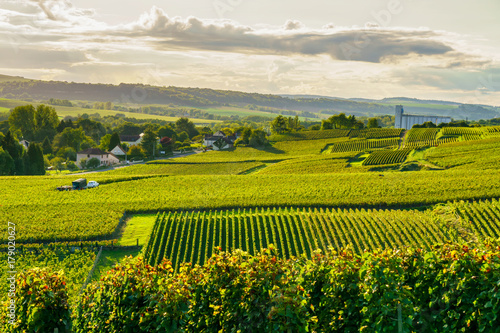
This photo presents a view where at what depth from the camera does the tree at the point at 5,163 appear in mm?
64750

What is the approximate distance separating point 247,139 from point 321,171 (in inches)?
1528

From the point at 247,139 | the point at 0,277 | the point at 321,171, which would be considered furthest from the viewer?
the point at 247,139

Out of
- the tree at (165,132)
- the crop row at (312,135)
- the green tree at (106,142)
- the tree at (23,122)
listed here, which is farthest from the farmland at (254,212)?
the tree at (165,132)

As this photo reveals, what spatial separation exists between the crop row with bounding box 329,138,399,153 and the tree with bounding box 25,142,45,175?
56264 millimetres

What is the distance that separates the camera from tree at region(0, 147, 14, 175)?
212 ft

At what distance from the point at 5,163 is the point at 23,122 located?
182 feet

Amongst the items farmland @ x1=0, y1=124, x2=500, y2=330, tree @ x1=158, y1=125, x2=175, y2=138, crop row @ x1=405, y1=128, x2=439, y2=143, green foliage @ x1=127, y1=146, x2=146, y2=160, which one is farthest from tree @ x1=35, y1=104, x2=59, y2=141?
crop row @ x1=405, y1=128, x2=439, y2=143

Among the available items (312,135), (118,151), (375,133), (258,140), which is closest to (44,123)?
(118,151)

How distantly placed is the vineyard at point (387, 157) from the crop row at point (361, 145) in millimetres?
10290

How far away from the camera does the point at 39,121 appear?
11412cm

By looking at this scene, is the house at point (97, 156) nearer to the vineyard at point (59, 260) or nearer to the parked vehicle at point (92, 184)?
the parked vehicle at point (92, 184)

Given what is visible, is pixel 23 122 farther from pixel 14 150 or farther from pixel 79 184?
pixel 79 184

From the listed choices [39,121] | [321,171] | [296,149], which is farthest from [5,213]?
[39,121]

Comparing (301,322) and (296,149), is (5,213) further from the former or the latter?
(296,149)
